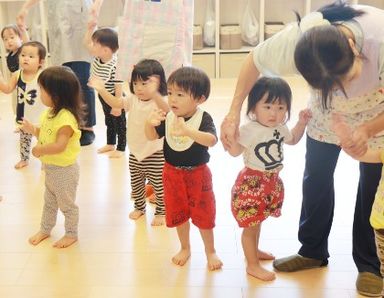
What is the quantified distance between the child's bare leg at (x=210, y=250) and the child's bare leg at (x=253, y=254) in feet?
0.45

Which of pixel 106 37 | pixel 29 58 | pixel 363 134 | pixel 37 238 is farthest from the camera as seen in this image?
pixel 106 37

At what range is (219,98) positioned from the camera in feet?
16.8

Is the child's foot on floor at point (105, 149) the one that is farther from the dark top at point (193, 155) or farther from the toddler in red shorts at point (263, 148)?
the toddler in red shorts at point (263, 148)

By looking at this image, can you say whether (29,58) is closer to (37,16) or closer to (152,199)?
(152,199)

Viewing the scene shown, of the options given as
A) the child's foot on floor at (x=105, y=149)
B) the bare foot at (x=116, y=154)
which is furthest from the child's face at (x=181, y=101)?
the child's foot on floor at (x=105, y=149)

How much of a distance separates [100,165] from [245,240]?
156cm

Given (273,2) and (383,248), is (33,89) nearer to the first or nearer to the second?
(383,248)

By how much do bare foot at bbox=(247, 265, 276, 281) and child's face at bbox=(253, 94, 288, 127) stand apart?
58 cm

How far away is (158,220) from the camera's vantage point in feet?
8.71

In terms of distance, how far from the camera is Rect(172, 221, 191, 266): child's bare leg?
2.28 meters

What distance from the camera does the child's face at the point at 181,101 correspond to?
6.80 feet

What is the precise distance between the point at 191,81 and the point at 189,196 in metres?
0.46

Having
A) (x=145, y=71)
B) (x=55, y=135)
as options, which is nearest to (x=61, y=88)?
(x=55, y=135)

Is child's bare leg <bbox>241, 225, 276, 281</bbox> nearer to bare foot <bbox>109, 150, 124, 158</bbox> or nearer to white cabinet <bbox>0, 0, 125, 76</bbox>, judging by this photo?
bare foot <bbox>109, 150, 124, 158</bbox>
